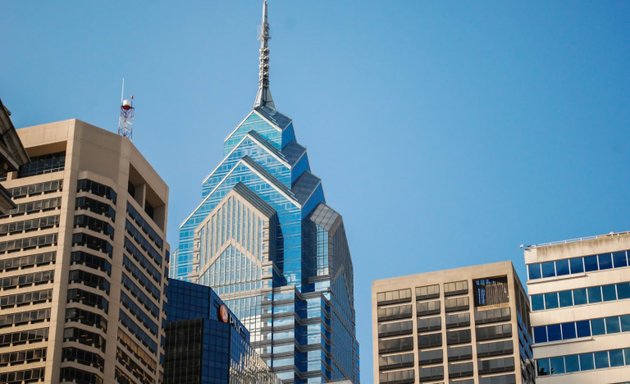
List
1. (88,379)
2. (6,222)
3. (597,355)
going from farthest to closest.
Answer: (6,222) < (88,379) < (597,355)

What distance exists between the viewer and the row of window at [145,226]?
18440 cm

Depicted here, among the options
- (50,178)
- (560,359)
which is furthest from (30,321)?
(560,359)

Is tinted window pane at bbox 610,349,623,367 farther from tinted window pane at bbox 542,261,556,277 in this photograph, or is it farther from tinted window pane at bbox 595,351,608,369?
tinted window pane at bbox 542,261,556,277

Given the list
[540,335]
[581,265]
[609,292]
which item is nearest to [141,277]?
[540,335]

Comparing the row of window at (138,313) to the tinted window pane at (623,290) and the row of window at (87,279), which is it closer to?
the row of window at (87,279)

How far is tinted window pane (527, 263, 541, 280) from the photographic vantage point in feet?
469

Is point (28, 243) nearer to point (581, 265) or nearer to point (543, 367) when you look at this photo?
point (543, 367)

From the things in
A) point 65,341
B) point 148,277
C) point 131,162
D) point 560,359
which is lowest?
point 560,359

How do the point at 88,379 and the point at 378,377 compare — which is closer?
the point at 88,379

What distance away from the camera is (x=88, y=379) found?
546 feet

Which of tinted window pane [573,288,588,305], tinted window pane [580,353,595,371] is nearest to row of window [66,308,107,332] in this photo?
tinted window pane [573,288,588,305]

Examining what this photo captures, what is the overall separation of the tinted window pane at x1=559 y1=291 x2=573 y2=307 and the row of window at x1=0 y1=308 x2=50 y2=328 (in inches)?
2661

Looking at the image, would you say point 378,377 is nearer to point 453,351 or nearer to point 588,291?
point 453,351

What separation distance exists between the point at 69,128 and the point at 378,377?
60.0 metres
